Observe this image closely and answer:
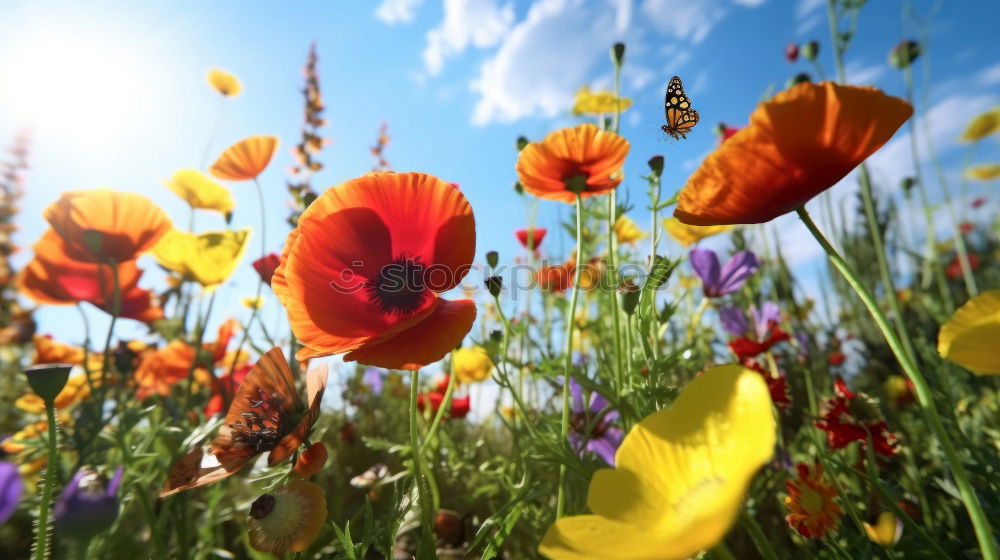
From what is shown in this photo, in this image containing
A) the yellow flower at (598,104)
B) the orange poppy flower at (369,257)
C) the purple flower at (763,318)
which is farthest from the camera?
the purple flower at (763,318)

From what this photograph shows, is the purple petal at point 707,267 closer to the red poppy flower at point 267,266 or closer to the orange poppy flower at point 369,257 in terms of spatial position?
the orange poppy flower at point 369,257

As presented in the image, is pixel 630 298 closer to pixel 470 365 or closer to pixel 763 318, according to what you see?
pixel 470 365

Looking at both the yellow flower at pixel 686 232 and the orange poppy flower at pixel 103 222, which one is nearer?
the orange poppy flower at pixel 103 222

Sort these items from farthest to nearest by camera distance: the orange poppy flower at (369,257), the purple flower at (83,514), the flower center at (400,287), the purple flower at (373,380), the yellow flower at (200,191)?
the purple flower at (373,380), the yellow flower at (200,191), the flower center at (400,287), the orange poppy flower at (369,257), the purple flower at (83,514)

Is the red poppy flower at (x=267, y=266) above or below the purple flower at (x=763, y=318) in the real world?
above

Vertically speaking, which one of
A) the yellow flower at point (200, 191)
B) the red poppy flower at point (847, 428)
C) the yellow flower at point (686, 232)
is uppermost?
the yellow flower at point (200, 191)

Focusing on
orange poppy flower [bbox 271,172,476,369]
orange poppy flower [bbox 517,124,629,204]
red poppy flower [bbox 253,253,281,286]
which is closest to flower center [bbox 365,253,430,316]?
orange poppy flower [bbox 271,172,476,369]

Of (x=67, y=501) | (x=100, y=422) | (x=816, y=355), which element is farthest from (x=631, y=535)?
(x=816, y=355)

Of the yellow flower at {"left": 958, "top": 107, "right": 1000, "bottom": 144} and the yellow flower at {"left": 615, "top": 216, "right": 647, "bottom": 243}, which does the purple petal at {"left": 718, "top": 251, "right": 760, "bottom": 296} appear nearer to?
the yellow flower at {"left": 615, "top": 216, "right": 647, "bottom": 243}

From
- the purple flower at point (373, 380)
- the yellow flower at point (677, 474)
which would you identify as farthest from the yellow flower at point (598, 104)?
the purple flower at point (373, 380)
